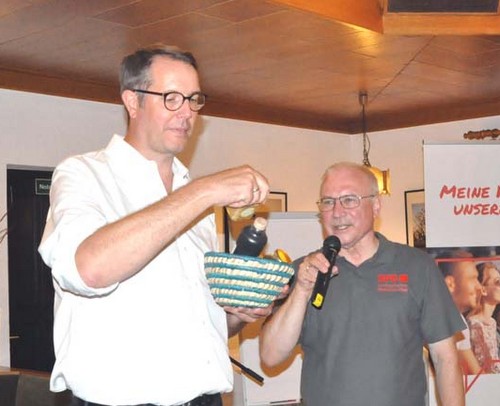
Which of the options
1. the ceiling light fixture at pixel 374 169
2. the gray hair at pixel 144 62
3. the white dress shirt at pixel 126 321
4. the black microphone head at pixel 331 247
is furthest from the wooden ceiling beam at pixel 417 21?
the white dress shirt at pixel 126 321

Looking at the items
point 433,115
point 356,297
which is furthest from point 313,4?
point 433,115

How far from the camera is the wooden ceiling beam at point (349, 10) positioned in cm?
438

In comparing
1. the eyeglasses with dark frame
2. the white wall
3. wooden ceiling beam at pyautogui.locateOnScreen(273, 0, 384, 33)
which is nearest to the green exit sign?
the white wall

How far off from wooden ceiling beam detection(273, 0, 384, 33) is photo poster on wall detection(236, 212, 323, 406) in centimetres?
134

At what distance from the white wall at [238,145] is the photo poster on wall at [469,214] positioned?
2282mm

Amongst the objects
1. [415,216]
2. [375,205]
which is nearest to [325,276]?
[375,205]

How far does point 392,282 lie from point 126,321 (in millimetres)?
1577

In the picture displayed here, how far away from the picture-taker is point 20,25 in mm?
4523

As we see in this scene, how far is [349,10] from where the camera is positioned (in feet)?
15.5

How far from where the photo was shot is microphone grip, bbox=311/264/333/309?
105 inches

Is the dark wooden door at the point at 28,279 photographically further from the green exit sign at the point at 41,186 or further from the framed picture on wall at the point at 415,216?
the framed picture on wall at the point at 415,216

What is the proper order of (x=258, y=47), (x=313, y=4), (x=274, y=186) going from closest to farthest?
1. (x=313, y=4)
2. (x=258, y=47)
3. (x=274, y=186)

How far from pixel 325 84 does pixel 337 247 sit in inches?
152

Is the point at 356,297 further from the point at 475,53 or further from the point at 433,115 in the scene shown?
the point at 433,115
